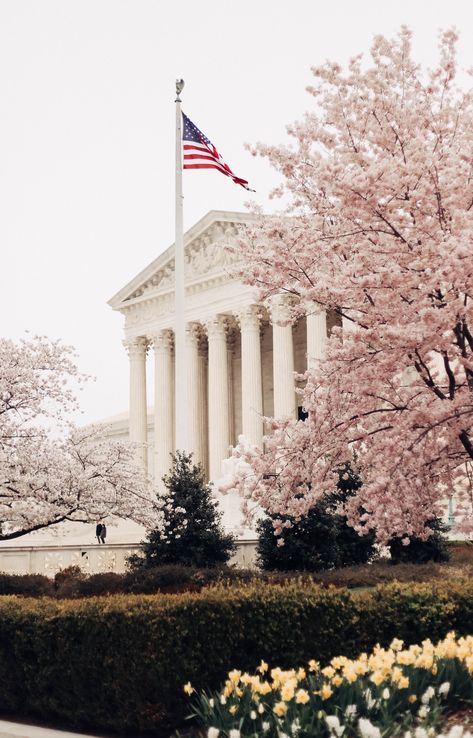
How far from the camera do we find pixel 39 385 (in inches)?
817

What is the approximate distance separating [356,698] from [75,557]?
2337 cm

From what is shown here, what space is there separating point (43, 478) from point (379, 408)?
342 inches

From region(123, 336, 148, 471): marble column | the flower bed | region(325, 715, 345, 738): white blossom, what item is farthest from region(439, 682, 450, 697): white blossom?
region(123, 336, 148, 471): marble column

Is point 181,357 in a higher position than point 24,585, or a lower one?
higher

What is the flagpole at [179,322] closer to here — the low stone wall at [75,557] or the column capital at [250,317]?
the low stone wall at [75,557]

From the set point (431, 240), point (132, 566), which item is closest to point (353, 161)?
point (431, 240)

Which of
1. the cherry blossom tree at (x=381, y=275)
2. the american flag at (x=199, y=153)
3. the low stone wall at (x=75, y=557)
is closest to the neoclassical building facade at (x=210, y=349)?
the low stone wall at (x=75, y=557)

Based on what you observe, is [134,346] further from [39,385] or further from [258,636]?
[258,636]

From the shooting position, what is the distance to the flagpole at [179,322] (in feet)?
81.3

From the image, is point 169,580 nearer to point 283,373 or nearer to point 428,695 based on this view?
point 428,695

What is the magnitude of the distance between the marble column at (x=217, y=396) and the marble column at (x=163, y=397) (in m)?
3.90

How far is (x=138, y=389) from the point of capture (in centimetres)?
5809

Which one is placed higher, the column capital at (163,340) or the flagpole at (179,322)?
the column capital at (163,340)

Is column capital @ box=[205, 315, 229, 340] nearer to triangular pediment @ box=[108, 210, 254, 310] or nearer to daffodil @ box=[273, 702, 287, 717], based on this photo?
triangular pediment @ box=[108, 210, 254, 310]
